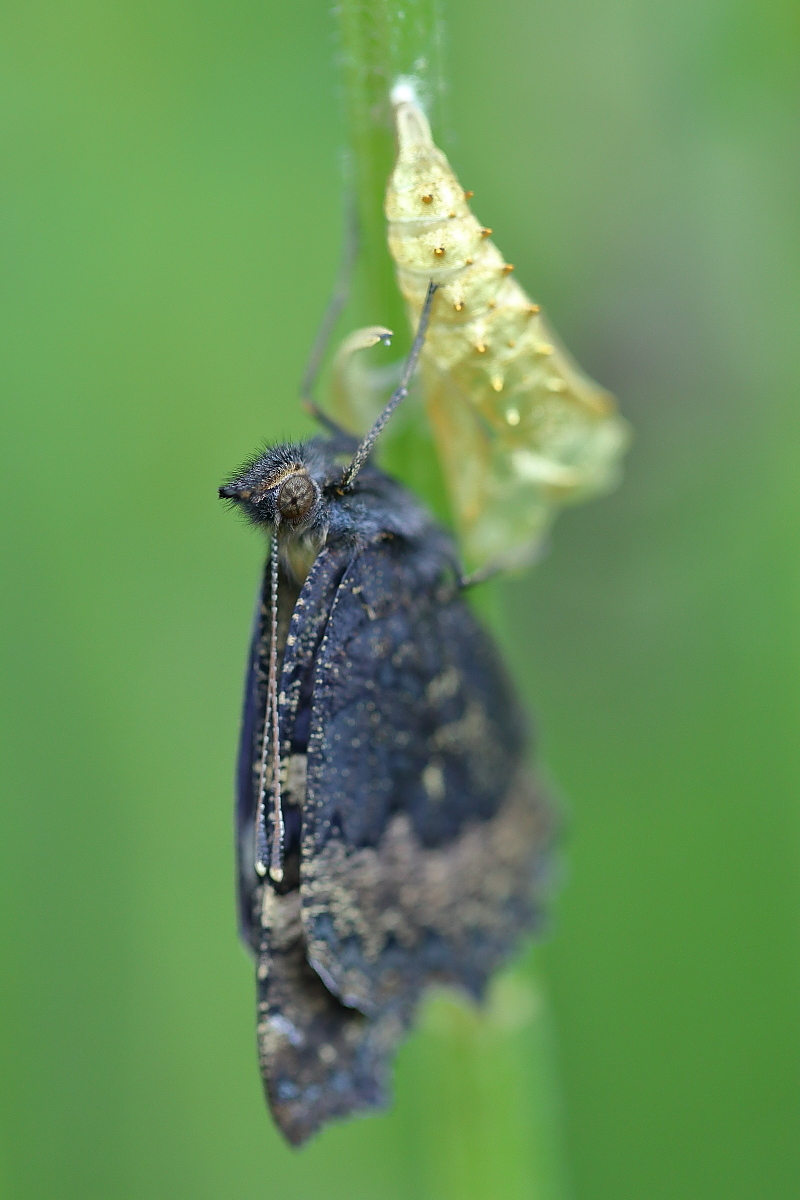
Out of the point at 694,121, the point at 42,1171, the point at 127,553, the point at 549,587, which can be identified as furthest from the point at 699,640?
the point at 42,1171

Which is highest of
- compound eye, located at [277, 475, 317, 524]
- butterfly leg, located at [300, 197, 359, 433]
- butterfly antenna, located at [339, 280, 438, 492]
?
butterfly leg, located at [300, 197, 359, 433]

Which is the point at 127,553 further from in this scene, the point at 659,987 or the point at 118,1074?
the point at 659,987

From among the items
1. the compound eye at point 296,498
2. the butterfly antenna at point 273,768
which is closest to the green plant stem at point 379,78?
the compound eye at point 296,498

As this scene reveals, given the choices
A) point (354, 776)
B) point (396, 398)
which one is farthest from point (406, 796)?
point (396, 398)

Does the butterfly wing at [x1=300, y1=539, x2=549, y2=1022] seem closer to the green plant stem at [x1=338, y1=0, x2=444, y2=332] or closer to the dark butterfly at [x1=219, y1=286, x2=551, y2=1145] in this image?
the dark butterfly at [x1=219, y1=286, x2=551, y2=1145]

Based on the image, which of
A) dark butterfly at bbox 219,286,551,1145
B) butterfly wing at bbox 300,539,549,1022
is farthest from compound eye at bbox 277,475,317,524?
butterfly wing at bbox 300,539,549,1022

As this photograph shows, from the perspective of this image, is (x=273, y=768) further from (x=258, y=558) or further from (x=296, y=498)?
(x=258, y=558)

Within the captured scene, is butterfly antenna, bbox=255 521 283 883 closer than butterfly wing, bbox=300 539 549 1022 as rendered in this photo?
Yes

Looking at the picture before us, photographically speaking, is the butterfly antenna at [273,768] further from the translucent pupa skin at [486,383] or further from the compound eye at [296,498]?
the translucent pupa skin at [486,383]
